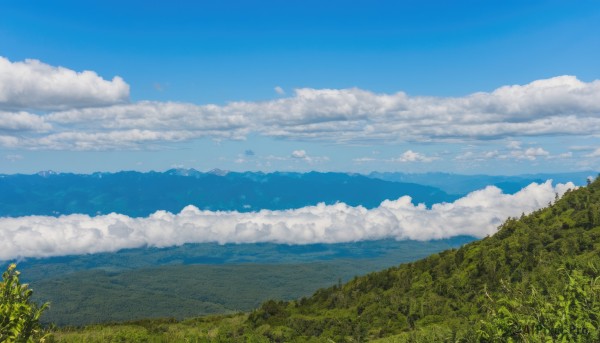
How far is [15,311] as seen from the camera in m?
30.8

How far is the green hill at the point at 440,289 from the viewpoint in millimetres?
105812

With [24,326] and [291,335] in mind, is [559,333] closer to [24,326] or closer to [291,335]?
[24,326]

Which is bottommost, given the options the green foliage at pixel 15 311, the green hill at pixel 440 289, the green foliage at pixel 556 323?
the green hill at pixel 440 289

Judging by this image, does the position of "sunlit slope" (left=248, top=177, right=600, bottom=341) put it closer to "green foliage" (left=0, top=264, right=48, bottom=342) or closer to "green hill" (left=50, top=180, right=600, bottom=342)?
"green hill" (left=50, top=180, right=600, bottom=342)

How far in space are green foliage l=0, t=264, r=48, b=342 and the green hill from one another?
60.7 meters

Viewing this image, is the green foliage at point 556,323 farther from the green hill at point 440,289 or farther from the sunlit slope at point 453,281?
the sunlit slope at point 453,281

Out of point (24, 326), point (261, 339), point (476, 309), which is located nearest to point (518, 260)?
point (476, 309)

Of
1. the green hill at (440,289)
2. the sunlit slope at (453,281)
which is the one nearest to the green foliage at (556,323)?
the green hill at (440,289)

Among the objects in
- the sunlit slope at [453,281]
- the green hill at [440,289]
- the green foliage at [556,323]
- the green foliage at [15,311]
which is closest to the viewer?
the green foliage at [15,311]

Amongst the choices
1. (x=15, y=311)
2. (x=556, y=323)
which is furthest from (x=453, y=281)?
(x=15, y=311)

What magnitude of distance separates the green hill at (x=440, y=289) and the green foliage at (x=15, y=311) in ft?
199

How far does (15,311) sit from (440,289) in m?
116

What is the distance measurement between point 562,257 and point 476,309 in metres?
24.7

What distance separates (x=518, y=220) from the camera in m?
168
